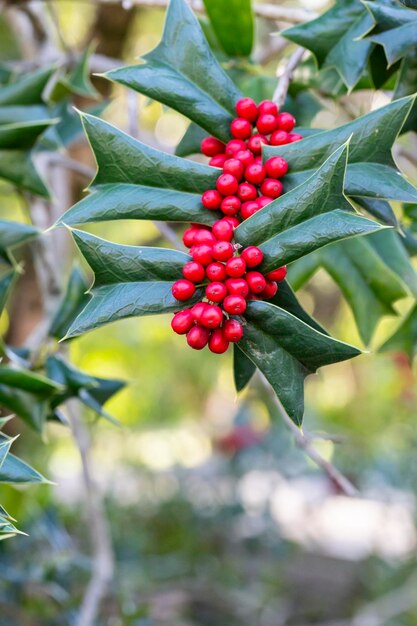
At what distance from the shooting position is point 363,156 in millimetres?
537

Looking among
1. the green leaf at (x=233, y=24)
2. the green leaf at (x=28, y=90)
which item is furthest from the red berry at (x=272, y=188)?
the green leaf at (x=28, y=90)

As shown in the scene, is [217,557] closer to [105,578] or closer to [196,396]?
[105,578]

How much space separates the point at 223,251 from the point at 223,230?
1.0 inches

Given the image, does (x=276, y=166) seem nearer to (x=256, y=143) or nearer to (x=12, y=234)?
(x=256, y=143)

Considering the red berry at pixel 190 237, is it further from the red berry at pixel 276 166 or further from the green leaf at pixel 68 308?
the green leaf at pixel 68 308

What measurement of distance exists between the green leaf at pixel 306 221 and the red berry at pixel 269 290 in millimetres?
23

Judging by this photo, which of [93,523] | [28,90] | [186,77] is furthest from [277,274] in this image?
[93,523]

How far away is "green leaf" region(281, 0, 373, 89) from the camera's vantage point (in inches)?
26.0

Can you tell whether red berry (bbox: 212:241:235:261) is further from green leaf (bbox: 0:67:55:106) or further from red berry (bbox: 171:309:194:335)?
green leaf (bbox: 0:67:55:106)

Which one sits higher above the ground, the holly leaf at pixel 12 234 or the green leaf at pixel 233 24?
the green leaf at pixel 233 24

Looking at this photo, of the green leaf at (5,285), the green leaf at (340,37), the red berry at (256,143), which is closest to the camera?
the red berry at (256,143)

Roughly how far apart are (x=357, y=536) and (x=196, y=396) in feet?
5.02

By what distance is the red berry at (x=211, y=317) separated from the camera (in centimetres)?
44

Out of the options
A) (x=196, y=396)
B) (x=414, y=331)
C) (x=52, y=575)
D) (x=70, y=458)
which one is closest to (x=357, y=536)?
(x=196, y=396)
